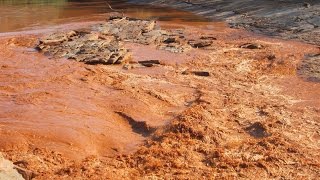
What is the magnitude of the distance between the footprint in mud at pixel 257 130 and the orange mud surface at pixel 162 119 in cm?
2

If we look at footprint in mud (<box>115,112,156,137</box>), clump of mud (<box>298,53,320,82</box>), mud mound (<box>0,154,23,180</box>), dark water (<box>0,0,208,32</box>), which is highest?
dark water (<box>0,0,208,32</box>)

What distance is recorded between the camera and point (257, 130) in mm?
8789

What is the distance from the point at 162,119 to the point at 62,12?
2066 cm

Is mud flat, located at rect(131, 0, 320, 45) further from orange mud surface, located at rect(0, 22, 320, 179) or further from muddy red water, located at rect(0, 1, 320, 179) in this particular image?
orange mud surface, located at rect(0, 22, 320, 179)

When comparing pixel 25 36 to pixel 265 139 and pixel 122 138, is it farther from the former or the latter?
pixel 265 139

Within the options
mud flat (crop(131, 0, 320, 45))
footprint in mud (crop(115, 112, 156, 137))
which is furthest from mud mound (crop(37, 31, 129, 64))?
mud flat (crop(131, 0, 320, 45))

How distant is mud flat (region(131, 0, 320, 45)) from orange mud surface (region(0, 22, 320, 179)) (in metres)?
4.19

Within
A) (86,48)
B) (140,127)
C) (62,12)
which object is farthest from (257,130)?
(62,12)

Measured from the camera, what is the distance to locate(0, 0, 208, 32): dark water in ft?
78.1

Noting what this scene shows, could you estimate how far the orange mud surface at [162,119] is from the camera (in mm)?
7270

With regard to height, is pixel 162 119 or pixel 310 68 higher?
pixel 310 68

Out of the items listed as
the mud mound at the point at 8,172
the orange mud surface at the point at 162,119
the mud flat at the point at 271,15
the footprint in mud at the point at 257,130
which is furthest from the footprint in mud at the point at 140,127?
the mud flat at the point at 271,15

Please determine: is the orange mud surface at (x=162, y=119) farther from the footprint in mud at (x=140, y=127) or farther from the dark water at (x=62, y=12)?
the dark water at (x=62, y=12)

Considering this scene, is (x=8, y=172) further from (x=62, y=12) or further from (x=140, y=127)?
(x=62, y=12)
